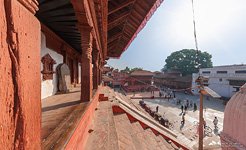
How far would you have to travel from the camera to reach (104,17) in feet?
14.5

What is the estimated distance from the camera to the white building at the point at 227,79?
98.1 feet

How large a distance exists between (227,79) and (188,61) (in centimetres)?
2745

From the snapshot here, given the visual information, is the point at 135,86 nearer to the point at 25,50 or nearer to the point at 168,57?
the point at 168,57

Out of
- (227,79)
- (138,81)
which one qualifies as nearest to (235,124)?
(227,79)

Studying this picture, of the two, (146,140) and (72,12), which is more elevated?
(72,12)

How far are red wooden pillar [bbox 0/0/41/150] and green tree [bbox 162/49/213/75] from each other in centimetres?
5901

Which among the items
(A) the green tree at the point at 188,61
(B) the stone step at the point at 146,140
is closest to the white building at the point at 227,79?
(A) the green tree at the point at 188,61

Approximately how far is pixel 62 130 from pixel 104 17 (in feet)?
10.4

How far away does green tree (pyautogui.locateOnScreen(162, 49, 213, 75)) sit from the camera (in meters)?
57.6

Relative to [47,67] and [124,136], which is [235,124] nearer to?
[124,136]

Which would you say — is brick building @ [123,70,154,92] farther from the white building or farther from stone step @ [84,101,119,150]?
stone step @ [84,101,119,150]

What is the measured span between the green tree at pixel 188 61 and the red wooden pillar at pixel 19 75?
194 ft

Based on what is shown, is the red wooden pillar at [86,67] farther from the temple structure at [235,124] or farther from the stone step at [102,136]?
the temple structure at [235,124]

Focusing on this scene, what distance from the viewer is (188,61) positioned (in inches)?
2346
